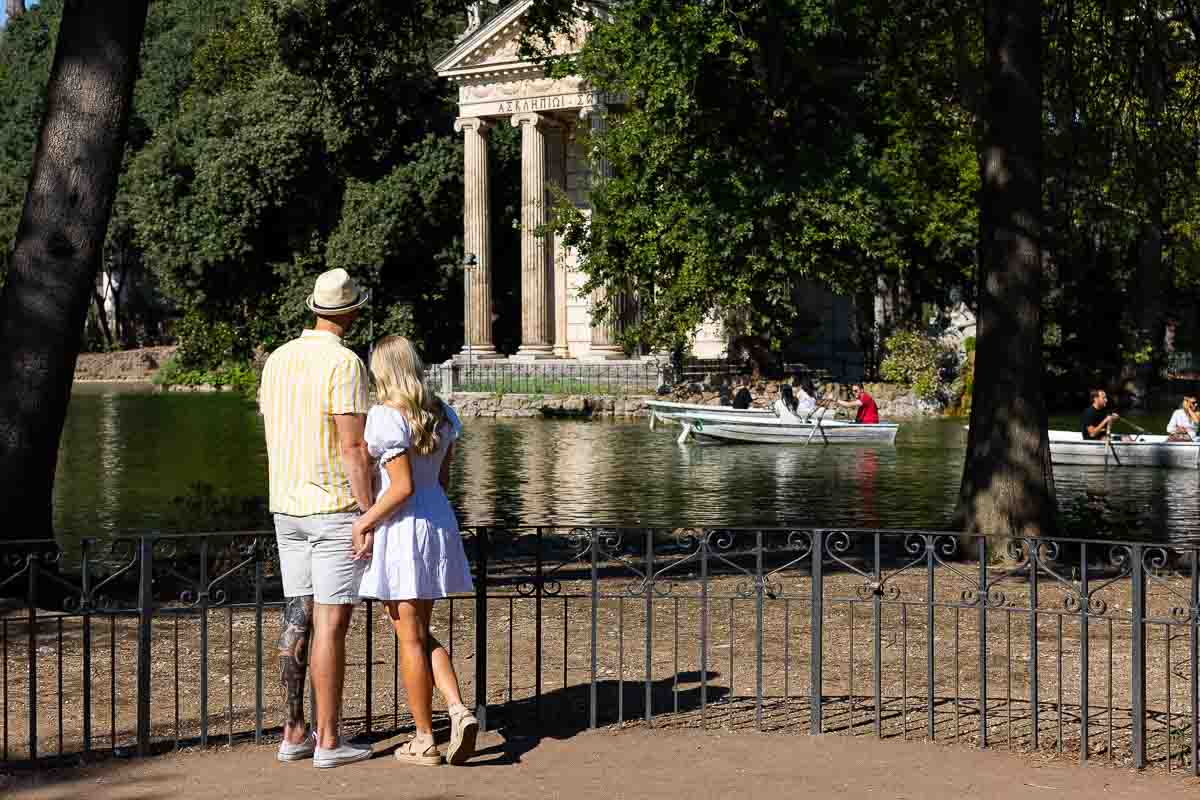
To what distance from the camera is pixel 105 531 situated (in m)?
18.7

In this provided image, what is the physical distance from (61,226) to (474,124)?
41.6 meters

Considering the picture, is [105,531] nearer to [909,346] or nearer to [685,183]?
[685,183]

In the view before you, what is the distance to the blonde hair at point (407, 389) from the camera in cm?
707

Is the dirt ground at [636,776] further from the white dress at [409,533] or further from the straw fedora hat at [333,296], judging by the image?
the straw fedora hat at [333,296]

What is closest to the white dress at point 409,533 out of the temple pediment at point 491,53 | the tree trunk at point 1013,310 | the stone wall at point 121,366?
the tree trunk at point 1013,310

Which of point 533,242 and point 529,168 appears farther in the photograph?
point 533,242

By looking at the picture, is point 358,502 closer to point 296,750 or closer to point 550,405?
point 296,750

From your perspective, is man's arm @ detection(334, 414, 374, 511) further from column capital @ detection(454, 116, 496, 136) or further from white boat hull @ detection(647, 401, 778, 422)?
column capital @ detection(454, 116, 496, 136)

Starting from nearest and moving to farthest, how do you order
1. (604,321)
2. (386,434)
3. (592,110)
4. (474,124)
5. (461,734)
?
(386,434), (461,734), (604,321), (592,110), (474,124)

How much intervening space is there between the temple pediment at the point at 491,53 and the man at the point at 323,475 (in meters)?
44.6

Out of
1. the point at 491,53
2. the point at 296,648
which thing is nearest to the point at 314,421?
the point at 296,648

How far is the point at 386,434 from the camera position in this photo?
702 centimetres

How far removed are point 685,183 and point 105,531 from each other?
79.4 feet

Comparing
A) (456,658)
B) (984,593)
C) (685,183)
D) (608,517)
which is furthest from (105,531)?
(685,183)
